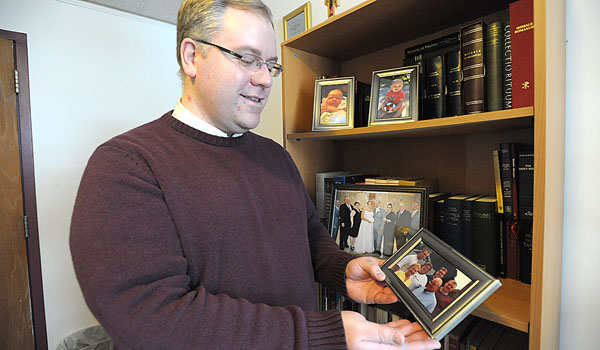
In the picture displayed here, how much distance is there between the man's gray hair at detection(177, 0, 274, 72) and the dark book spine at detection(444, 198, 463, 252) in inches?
32.1

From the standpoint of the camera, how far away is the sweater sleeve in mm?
552

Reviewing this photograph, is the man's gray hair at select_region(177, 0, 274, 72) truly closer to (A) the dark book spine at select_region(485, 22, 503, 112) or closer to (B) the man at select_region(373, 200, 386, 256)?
(A) the dark book spine at select_region(485, 22, 503, 112)

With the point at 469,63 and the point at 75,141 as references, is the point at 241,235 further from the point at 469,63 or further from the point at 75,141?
the point at 75,141

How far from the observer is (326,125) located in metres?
1.27

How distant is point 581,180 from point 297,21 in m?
1.54

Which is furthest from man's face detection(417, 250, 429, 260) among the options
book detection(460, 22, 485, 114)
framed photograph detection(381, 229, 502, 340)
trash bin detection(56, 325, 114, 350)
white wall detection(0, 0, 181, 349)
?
white wall detection(0, 0, 181, 349)

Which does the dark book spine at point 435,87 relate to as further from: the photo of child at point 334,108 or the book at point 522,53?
the photo of child at point 334,108

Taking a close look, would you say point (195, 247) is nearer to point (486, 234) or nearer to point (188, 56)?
point (188, 56)

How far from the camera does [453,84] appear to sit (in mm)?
970

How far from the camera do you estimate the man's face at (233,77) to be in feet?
2.63

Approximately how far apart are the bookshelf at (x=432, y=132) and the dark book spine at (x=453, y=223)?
0.56 feet

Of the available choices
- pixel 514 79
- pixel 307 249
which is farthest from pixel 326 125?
pixel 514 79

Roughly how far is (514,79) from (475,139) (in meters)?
0.40

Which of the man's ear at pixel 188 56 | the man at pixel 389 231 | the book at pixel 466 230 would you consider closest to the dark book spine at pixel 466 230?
the book at pixel 466 230
